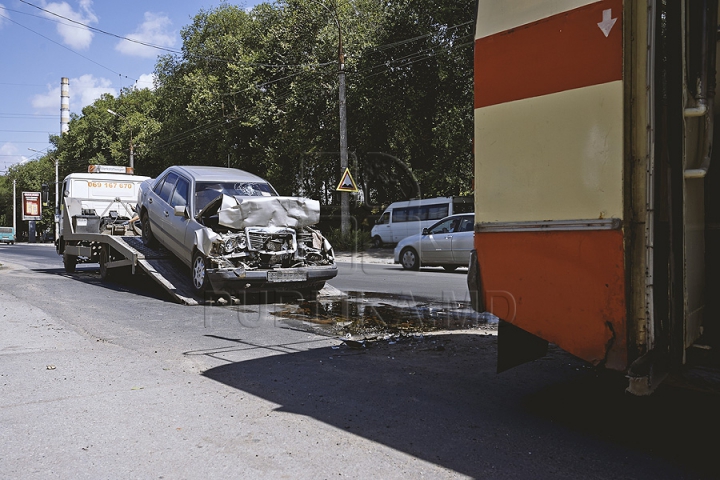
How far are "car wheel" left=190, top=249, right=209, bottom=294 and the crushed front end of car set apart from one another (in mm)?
212

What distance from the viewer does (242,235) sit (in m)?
9.27

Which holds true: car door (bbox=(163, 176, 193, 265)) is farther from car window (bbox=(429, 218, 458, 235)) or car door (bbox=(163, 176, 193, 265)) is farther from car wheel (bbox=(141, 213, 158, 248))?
car window (bbox=(429, 218, 458, 235))

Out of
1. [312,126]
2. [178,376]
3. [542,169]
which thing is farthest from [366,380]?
[312,126]

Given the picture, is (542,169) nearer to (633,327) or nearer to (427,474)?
(633,327)

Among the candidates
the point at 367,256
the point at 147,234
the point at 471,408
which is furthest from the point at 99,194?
the point at 471,408

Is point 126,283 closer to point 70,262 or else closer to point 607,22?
point 70,262

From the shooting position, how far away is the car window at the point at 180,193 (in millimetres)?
10367

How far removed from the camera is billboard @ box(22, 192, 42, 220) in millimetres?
58656

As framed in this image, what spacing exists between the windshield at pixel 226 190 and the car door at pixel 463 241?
6.31 metres

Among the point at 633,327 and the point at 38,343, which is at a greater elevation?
the point at 633,327

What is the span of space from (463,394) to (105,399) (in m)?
2.72

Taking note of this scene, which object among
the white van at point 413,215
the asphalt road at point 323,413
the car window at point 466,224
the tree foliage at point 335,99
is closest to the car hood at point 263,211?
the asphalt road at point 323,413

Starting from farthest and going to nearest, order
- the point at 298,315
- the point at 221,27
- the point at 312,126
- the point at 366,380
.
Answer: the point at 221,27
the point at 312,126
the point at 298,315
the point at 366,380

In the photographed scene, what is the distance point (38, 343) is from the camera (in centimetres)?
648
